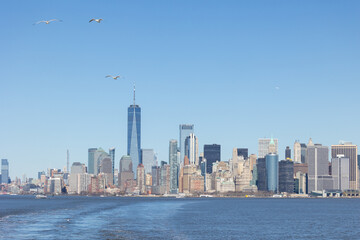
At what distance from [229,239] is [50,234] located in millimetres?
31973

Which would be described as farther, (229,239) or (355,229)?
(355,229)

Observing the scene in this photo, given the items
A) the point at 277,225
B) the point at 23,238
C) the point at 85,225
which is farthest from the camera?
the point at 277,225

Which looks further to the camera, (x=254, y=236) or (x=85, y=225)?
(x=85, y=225)

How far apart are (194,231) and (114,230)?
16.0m

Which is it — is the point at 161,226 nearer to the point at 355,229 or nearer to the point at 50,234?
the point at 50,234

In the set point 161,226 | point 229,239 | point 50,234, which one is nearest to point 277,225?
point 161,226

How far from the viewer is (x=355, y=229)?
13662 cm

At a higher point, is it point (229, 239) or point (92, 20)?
point (92, 20)

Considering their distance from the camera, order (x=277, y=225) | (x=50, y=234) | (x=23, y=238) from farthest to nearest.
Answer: (x=277, y=225) → (x=50, y=234) → (x=23, y=238)

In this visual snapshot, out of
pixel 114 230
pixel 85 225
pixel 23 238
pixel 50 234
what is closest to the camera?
pixel 23 238

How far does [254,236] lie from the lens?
115750 mm

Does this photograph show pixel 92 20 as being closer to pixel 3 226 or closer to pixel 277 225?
pixel 3 226

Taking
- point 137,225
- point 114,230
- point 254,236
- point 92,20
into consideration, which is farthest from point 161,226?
point 92,20

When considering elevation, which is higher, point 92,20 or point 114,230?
point 92,20
